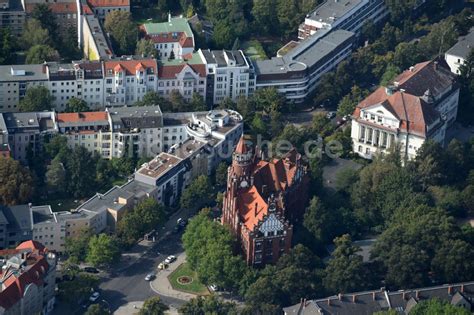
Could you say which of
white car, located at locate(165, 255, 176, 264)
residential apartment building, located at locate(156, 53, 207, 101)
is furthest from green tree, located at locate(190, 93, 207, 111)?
white car, located at locate(165, 255, 176, 264)

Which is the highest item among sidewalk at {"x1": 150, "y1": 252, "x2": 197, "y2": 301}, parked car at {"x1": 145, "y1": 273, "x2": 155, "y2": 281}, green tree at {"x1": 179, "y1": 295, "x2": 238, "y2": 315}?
green tree at {"x1": 179, "y1": 295, "x2": 238, "y2": 315}

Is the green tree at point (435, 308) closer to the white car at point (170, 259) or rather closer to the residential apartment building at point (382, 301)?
the residential apartment building at point (382, 301)

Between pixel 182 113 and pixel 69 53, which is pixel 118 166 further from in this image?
pixel 69 53

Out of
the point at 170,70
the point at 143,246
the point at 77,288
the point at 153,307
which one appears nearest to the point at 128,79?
the point at 170,70

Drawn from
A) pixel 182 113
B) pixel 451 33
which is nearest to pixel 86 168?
pixel 182 113

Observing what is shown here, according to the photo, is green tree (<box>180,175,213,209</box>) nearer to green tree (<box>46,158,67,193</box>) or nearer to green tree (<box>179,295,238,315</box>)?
green tree (<box>46,158,67,193</box>)

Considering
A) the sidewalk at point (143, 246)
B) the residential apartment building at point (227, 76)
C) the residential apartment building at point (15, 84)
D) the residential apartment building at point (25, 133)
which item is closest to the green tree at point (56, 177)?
the residential apartment building at point (25, 133)
